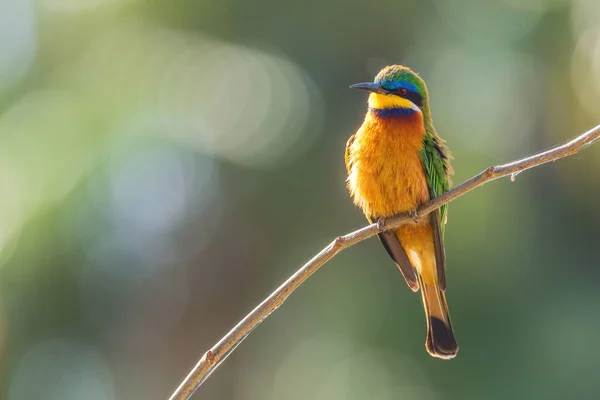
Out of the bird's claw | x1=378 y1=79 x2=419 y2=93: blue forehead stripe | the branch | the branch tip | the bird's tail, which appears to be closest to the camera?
the branch

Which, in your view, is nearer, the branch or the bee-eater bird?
the branch

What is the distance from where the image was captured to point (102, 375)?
6.59 meters

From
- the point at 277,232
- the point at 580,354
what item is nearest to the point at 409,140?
the point at 580,354

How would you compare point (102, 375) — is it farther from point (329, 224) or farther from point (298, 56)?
point (298, 56)

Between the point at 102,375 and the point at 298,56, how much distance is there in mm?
2837

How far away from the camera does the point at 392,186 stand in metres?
2.70

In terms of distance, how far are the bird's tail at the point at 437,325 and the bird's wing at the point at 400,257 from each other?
0.10 meters

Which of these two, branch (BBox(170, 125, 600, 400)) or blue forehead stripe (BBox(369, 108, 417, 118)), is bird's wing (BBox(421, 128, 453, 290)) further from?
branch (BBox(170, 125, 600, 400))

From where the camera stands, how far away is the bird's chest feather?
271 centimetres

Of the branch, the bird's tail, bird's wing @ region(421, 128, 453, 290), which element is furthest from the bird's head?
the branch

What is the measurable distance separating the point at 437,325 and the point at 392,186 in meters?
0.50

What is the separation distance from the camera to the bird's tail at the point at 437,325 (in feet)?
9.08

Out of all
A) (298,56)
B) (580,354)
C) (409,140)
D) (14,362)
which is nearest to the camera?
(409,140)

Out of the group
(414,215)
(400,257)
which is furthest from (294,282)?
(400,257)
